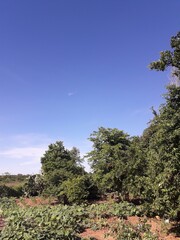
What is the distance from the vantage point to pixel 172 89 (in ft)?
36.8

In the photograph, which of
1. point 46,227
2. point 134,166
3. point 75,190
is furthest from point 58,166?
point 46,227

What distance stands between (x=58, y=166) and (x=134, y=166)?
10.2m

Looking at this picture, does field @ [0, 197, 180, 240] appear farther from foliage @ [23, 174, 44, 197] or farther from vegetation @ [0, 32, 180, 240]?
foliage @ [23, 174, 44, 197]

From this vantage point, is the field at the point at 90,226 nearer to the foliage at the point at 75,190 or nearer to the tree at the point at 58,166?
the foliage at the point at 75,190

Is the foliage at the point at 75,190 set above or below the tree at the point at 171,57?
below

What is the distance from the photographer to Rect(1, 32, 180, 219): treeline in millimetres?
10688

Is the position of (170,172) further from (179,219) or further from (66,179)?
(66,179)

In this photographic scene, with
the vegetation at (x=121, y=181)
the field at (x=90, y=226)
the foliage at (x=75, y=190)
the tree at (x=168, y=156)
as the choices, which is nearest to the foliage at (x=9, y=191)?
the vegetation at (x=121, y=181)

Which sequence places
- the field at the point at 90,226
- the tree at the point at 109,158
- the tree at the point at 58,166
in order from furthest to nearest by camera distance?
the tree at the point at 58,166, the tree at the point at 109,158, the field at the point at 90,226

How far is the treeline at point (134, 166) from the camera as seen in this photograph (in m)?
10.7

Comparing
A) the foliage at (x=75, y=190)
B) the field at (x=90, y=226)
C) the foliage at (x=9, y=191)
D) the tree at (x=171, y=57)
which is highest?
the tree at (x=171, y=57)

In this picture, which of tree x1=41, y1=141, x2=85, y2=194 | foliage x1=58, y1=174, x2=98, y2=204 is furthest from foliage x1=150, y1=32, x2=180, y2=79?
tree x1=41, y1=141, x2=85, y2=194

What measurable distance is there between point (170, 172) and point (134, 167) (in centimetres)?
764

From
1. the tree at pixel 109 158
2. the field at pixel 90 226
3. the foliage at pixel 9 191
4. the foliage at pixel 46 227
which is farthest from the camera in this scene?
the foliage at pixel 9 191
